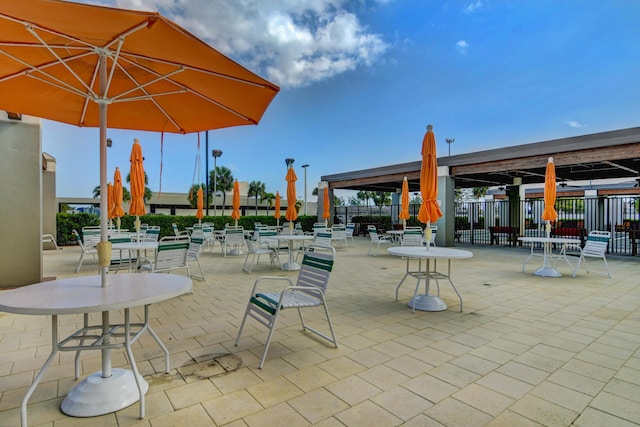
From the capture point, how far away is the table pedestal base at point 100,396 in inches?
80.3

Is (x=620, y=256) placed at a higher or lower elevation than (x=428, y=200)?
lower

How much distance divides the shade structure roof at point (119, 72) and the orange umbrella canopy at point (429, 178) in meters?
2.50

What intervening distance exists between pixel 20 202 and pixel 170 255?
9.07ft

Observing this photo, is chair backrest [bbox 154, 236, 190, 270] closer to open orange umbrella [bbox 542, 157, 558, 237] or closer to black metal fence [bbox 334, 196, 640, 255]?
open orange umbrella [bbox 542, 157, 558, 237]

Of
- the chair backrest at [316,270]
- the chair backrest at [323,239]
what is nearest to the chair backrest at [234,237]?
the chair backrest at [323,239]

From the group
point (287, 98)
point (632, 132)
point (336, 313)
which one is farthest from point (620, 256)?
point (287, 98)

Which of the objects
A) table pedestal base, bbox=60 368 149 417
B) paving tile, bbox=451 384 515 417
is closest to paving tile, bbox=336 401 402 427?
paving tile, bbox=451 384 515 417

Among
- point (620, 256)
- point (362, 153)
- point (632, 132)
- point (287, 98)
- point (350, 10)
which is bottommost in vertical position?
point (620, 256)

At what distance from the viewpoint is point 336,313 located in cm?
420

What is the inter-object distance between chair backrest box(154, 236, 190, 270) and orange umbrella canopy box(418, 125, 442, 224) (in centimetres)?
356

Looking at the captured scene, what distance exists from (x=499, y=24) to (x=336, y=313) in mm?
12856

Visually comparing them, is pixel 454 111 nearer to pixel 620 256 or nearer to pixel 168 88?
pixel 620 256

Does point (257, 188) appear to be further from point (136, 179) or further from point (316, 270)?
point (316, 270)

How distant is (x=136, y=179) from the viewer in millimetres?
6305
